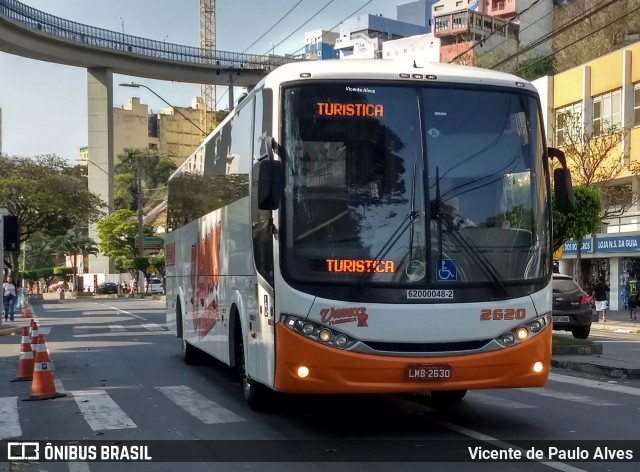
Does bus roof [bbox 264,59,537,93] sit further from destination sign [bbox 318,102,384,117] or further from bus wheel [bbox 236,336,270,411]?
bus wheel [bbox 236,336,270,411]

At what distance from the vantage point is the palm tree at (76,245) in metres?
76.7

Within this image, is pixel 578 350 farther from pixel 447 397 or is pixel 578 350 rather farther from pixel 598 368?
pixel 447 397

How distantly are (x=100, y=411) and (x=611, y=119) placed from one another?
30066mm

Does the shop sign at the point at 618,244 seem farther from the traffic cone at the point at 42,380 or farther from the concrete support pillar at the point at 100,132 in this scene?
the concrete support pillar at the point at 100,132

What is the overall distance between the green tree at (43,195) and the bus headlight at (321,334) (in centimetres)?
5021

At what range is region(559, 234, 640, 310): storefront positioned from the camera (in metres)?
35.5

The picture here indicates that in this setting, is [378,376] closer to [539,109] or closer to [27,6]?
[539,109]

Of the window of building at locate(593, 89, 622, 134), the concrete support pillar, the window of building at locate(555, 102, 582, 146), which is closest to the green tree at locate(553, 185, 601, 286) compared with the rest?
the window of building at locate(555, 102, 582, 146)

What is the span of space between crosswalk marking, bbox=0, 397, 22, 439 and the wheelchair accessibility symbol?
484 cm

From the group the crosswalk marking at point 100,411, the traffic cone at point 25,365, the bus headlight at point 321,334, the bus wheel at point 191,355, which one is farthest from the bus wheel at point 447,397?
the traffic cone at point 25,365

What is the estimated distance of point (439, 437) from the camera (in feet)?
27.6

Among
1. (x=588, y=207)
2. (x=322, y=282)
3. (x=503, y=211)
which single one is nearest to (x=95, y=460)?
(x=322, y=282)

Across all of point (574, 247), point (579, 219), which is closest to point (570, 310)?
point (579, 219)

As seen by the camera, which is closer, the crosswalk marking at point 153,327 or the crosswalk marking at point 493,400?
the crosswalk marking at point 493,400
